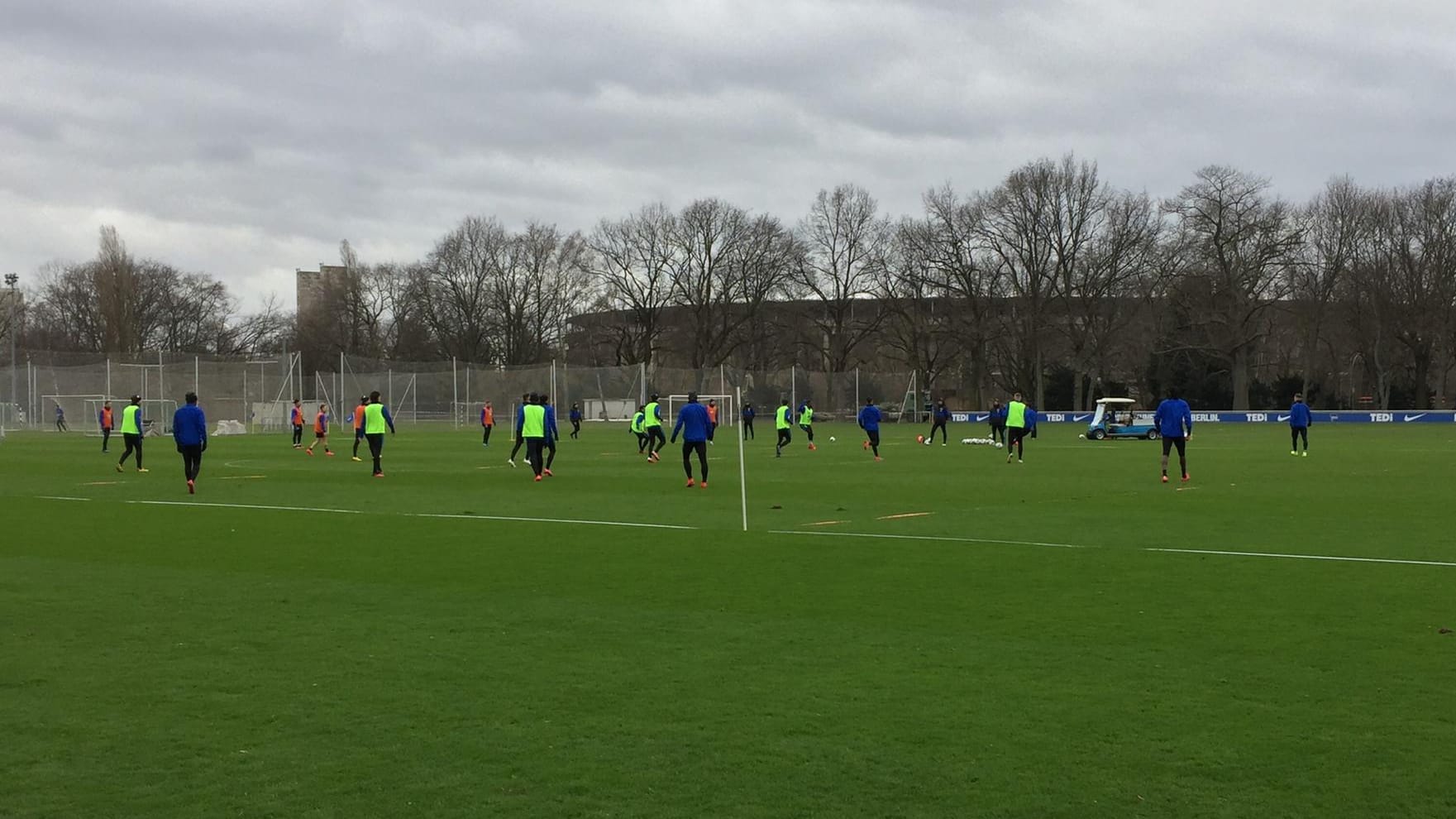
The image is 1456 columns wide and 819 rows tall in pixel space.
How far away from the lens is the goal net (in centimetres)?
7225

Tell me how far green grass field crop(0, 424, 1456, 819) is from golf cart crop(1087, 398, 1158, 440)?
1453 inches

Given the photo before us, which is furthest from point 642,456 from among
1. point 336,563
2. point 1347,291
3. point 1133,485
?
point 1347,291

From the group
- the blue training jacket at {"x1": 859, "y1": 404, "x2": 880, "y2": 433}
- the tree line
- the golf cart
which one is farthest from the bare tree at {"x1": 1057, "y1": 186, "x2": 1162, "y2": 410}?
the blue training jacket at {"x1": 859, "y1": 404, "x2": 880, "y2": 433}

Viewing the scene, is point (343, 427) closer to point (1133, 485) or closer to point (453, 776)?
point (1133, 485)

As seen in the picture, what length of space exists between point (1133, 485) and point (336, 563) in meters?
15.3

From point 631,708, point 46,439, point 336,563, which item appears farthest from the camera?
point 46,439

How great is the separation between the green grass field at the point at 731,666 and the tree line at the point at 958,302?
6447 centimetres

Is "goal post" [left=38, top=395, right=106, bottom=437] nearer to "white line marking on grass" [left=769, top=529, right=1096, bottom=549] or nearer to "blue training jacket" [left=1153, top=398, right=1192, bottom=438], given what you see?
"blue training jacket" [left=1153, top=398, right=1192, bottom=438]

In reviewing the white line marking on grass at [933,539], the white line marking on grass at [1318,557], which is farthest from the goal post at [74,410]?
the white line marking on grass at [1318,557]

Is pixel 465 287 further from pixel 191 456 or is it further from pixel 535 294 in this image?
pixel 191 456

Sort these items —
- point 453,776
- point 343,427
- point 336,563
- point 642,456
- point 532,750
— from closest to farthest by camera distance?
point 453,776 < point 532,750 < point 336,563 < point 642,456 < point 343,427

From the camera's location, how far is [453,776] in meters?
5.49

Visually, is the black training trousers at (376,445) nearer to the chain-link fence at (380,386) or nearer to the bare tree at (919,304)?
the chain-link fence at (380,386)

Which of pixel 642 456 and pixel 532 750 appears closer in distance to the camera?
pixel 532 750
